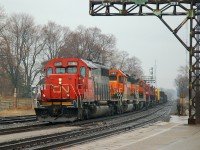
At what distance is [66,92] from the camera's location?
925 inches

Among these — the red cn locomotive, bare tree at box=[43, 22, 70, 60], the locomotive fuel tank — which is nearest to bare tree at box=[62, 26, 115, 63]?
bare tree at box=[43, 22, 70, 60]

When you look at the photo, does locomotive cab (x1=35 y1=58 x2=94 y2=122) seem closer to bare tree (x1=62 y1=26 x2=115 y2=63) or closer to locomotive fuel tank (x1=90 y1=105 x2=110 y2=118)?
locomotive fuel tank (x1=90 y1=105 x2=110 y2=118)

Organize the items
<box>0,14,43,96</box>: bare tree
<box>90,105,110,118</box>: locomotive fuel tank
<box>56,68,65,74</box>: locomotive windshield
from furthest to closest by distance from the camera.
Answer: <box>0,14,43,96</box>: bare tree
<box>90,105,110,118</box>: locomotive fuel tank
<box>56,68,65,74</box>: locomotive windshield

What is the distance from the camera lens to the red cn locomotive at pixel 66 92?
22.8 m

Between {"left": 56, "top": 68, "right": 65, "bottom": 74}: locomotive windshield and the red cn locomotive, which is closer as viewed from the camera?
the red cn locomotive

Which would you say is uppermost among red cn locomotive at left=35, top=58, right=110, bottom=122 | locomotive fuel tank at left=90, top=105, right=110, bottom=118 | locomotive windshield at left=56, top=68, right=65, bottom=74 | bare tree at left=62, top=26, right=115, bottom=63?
bare tree at left=62, top=26, right=115, bottom=63

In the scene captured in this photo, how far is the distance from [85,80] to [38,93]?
10.5 feet

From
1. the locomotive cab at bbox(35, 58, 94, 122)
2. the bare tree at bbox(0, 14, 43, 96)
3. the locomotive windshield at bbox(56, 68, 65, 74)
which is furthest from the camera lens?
the bare tree at bbox(0, 14, 43, 96)

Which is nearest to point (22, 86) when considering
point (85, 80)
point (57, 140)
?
point (85, 80)

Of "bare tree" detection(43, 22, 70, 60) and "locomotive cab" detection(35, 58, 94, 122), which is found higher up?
"bare tree" detection(43, 22, 70, 60)

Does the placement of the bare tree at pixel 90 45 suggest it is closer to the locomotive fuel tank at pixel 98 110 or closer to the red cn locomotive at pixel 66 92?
the locomotive fuel tank at pixel 98 110

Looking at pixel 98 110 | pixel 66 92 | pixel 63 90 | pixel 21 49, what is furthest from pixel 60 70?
pixel 21 49

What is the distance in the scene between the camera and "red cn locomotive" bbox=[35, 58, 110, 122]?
22.8 m

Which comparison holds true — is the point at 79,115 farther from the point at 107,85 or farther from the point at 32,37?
the point at 32,37
